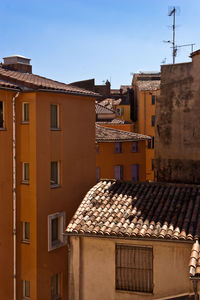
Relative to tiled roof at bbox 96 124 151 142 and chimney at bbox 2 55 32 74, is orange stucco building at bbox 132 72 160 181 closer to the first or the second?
tiled roof at bbox 96 124 151 142

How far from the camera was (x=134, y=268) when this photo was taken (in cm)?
1429

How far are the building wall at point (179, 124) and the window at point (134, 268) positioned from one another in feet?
25.1

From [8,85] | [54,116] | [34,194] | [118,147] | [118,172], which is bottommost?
[118,172]

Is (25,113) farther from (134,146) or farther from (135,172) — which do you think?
(135,172)

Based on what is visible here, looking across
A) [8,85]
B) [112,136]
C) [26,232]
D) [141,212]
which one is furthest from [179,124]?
[112,136]

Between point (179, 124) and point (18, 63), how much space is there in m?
10.9

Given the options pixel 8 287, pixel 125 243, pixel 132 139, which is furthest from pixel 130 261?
pixel 132 139

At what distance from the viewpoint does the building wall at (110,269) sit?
13.5 metres

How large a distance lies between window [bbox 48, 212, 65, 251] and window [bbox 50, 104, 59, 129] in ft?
14.7

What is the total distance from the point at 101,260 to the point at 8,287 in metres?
7.04

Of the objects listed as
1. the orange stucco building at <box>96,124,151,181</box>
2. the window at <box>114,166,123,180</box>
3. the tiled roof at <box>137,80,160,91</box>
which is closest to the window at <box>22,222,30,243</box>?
the orange stucco building at <box>96,124,151,181</box>

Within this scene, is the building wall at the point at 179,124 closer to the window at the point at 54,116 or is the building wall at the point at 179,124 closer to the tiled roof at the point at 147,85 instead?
the window at the point at 54,116

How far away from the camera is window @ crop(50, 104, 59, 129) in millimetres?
20594

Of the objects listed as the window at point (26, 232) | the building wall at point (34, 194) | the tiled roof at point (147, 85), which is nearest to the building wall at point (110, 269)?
the building wall at point (34, 194)
